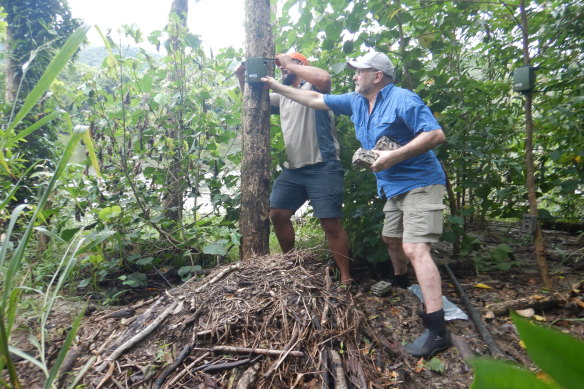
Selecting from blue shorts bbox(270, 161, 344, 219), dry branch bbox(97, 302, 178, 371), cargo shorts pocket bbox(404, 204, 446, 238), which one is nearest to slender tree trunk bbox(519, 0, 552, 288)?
cargo shorts pocket bbox(404, 204, 446, 238)

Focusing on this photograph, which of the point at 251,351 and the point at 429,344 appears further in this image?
the point at 429,344

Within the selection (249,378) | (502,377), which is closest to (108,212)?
(249,378)

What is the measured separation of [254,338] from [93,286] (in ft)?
5.95

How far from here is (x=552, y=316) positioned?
255 centimetres

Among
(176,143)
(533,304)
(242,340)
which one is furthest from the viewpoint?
(176,143)

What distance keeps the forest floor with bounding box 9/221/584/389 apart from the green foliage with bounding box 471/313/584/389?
128 centimetres

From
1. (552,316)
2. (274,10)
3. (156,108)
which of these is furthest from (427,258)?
(274,10)

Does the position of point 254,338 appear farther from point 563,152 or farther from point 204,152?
point 563,152

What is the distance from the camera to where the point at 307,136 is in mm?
3137

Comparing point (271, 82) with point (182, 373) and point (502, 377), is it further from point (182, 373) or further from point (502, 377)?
point (502, 377)

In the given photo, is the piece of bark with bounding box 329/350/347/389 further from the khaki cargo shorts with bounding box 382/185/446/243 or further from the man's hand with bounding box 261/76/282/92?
the man's hand with bounding box 261/76/282/92

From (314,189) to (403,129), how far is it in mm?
943

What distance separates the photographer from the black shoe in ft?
6.95

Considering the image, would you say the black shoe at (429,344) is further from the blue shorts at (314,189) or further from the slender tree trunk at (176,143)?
the slender tree trunk at (176,143)
